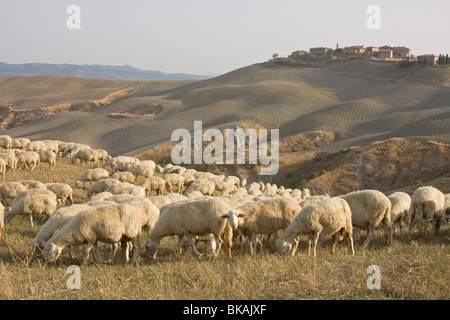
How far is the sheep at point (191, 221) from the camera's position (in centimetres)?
995

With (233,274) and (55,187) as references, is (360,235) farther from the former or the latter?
(55,187)

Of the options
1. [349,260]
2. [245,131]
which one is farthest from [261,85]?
[349,260]

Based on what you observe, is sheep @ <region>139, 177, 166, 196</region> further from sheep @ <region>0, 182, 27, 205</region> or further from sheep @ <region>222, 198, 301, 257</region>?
sheep @ <region>222, 198, 301, 257</region>

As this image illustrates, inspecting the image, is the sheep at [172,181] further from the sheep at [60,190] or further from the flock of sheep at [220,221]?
the flock of sheep at [220,221]

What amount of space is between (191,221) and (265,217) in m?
1.75

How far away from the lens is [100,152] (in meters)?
30.7

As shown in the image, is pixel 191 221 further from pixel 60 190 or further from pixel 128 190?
pixel 60 190

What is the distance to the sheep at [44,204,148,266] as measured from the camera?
934 centimetres

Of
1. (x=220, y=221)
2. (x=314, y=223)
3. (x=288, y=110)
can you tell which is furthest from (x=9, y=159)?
(x=288, y=110)

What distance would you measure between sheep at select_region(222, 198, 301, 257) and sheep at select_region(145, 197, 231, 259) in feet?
1.83

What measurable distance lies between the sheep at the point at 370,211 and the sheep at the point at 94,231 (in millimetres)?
5310

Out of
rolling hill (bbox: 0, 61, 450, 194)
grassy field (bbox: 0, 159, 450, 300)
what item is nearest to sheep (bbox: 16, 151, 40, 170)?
grassy field (bbox: 0, 159, 450, 300)

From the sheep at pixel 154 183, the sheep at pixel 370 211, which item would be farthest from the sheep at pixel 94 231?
the sheep at pixel 154 183

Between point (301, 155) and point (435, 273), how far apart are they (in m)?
37.3
